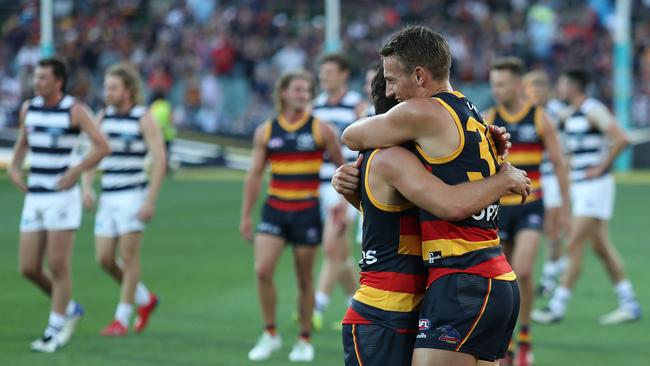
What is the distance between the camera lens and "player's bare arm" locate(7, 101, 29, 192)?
9.48 metres

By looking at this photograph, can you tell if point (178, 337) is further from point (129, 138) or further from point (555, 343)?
point (555, 343)

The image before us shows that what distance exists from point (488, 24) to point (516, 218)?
21406 mm

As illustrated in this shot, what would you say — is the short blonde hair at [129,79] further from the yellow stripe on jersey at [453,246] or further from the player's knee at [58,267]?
the yellow stripe on jersey at [453,246]

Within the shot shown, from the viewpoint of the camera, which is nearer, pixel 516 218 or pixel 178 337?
pixel 516 218

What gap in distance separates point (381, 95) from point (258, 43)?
25.3 metres

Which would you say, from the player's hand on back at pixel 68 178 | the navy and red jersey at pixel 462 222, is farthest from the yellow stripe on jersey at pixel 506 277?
the player's hand on back at pixel 68 178

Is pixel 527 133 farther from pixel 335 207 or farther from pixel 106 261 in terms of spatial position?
pixel 106 261

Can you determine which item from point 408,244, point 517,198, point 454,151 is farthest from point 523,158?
point 454,151

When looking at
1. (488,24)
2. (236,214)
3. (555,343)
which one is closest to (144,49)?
(488,24)

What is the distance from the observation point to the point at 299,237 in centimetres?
902

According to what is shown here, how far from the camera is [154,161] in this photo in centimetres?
997

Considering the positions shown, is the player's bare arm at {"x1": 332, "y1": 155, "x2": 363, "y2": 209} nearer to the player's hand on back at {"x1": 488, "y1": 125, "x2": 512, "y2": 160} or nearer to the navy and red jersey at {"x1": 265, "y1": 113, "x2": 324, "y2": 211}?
the player's hand on back at {"x1": 488, "y1": 125, "x2": 512, "y2": 160}

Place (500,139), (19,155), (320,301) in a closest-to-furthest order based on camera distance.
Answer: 1. (500,139)
2. (19,155)
3. (320,301)

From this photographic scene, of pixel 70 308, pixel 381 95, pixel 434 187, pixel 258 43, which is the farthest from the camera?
pixel 258 43
